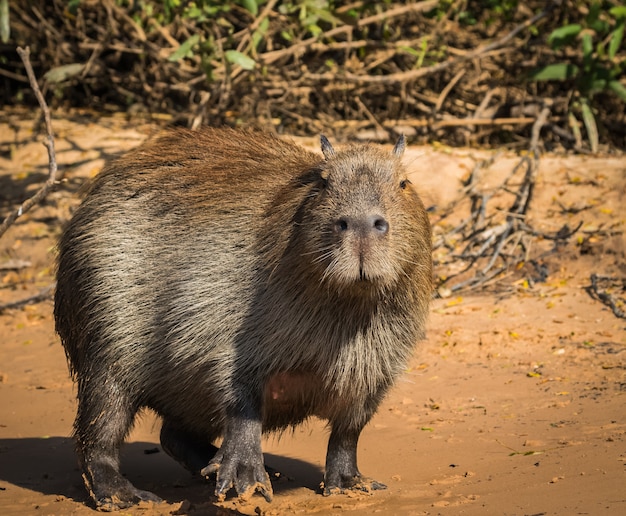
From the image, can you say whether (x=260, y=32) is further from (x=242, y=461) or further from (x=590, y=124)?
(x=242, y=461)

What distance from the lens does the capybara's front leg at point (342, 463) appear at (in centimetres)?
484

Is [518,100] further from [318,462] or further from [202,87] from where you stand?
[318,462]

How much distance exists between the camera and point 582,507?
151 inches

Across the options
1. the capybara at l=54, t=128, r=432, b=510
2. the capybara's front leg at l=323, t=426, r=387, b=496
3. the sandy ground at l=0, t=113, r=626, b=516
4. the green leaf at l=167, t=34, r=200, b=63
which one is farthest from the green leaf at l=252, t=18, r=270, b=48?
the capybara's front leg at l=323, t=426, r=387, b=496

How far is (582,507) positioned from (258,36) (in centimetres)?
603

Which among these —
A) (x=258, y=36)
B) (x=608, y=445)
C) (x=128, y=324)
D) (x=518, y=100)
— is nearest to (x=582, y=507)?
(x=608, y=445)

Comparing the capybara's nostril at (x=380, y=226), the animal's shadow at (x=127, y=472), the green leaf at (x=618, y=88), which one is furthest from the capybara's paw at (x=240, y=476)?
the green leaf at (x=618, y=88)

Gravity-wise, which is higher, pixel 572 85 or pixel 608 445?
pixel 572 85

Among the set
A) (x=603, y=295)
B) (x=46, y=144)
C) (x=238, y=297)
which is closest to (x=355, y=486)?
(x=238, y=297)

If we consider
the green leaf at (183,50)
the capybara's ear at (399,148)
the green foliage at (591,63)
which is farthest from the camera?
the green foliage at (591,63)

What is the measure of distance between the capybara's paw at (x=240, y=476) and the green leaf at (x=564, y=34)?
Answer: 6.22 m

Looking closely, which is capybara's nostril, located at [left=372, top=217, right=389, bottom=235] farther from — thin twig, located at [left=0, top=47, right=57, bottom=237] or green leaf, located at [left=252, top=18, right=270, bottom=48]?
green leaf, located at [left=252, top=18, right=270, bottom=48]

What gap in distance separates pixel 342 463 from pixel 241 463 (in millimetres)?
729

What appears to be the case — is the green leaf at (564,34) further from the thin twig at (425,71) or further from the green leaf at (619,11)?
the thin twig at (425,71)
